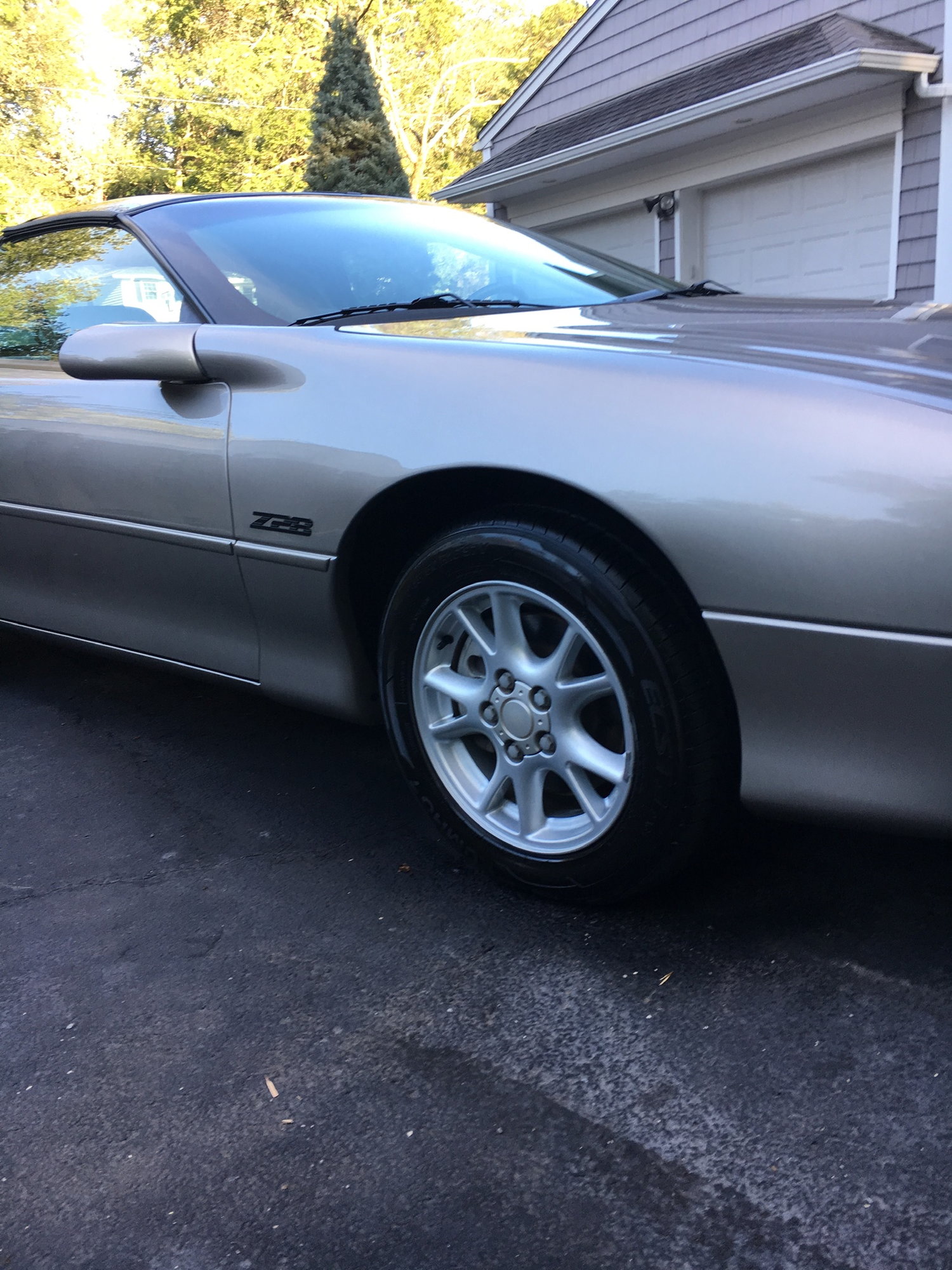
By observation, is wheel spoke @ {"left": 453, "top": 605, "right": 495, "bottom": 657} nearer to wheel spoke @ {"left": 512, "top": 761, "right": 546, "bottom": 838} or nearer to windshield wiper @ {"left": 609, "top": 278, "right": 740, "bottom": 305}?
wheel spoke @ {"left": 512, "top": 761, "right": 546, "bottom": 838}

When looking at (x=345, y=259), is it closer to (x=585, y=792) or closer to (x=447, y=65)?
(x=585, y=792)

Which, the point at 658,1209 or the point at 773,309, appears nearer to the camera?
the point at 658,1209

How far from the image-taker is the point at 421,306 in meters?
2.50

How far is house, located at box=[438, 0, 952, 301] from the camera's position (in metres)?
7.27

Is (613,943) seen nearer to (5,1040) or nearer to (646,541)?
(646,541)

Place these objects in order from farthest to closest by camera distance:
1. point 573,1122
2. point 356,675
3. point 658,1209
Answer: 1. point 356,675
2. point 573,1122
3. point 658,1209

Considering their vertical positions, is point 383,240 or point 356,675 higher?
point 383,240

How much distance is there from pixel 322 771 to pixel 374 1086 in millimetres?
1233

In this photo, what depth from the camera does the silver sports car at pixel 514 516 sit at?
1.54 meters

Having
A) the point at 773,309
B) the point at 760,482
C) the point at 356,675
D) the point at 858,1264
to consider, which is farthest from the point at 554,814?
the point at 773,309

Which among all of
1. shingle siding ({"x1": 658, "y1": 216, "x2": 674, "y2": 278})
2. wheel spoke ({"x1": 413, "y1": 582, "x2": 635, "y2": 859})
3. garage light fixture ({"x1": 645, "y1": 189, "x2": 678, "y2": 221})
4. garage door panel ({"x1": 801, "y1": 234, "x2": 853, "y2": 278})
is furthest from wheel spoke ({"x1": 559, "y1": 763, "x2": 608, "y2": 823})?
garage light fixture ({"x1": 645, "y1": 189, "x2": 678, "y2": 221})

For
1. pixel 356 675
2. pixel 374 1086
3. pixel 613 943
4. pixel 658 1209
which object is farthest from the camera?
pixel 356 675

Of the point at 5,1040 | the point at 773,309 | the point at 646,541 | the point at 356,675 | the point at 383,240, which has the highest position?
the point at 383,240

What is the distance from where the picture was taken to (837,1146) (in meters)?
1.40
